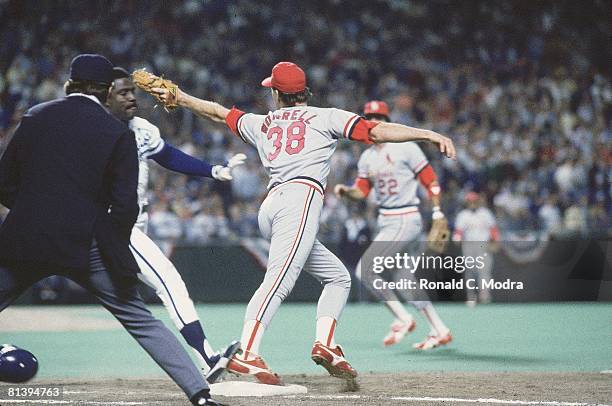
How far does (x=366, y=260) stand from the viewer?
10.3 meters

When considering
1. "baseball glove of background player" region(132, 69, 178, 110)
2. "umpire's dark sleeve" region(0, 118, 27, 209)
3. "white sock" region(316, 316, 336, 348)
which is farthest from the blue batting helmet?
"baseball glove of background player" region(132, 69, 178, 110)

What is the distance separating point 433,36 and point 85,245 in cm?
1818

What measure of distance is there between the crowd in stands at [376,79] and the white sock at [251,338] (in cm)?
951

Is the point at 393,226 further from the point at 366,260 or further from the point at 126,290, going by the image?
the point at 126,290

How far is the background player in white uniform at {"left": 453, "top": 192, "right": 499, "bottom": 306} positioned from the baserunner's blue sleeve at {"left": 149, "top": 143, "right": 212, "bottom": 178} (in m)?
8.77

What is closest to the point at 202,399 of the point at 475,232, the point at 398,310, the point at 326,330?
the point at 326,330

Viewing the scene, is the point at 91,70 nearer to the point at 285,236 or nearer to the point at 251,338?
the point at 285,236

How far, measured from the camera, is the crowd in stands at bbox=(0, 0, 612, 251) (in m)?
16.8

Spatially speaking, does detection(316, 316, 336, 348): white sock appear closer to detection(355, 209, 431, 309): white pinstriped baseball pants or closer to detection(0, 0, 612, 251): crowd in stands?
detection(355, 209, 431, 309): white pinstriped baseball pants

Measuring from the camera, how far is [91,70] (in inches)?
204

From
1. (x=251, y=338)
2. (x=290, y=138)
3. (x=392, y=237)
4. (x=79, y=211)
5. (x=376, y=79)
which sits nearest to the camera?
(x=79, y=211)

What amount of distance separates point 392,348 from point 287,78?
4082mm

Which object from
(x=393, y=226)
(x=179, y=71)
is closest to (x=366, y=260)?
(x=393, y=226)

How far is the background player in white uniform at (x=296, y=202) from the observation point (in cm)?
648
